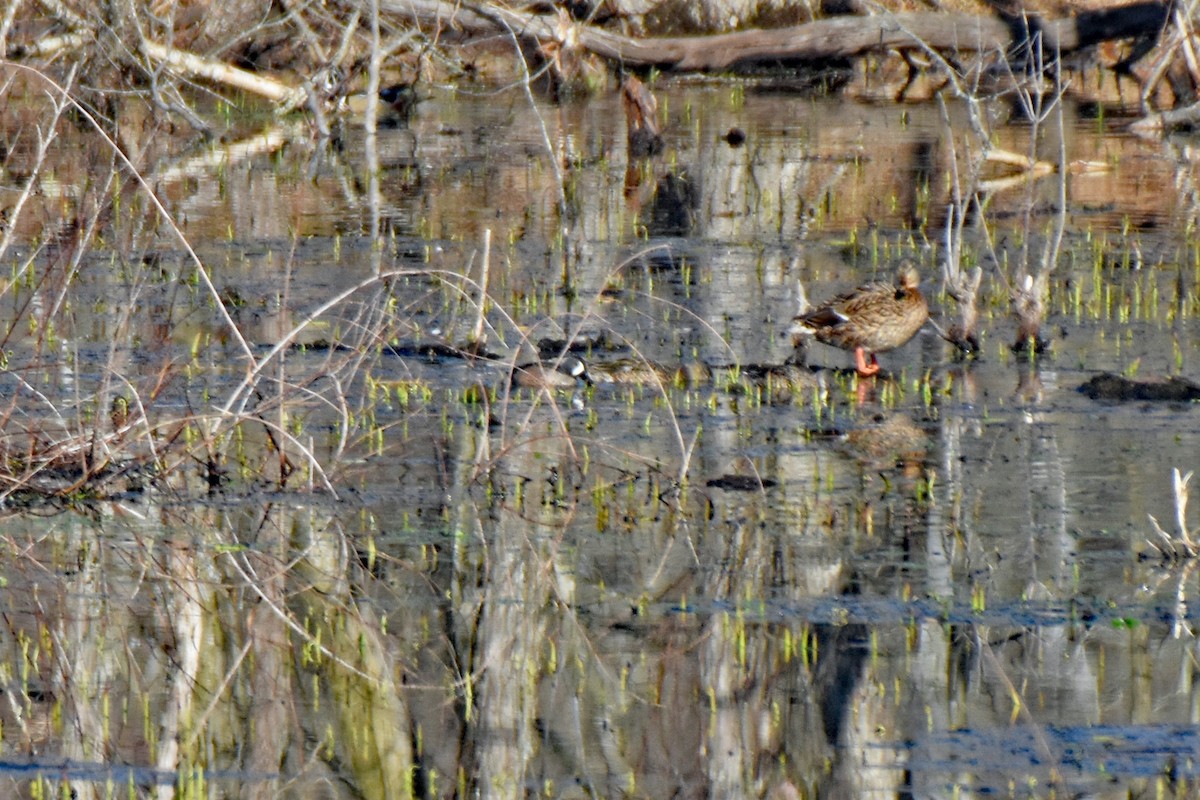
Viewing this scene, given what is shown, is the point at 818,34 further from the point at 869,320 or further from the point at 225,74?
the point at 869,320

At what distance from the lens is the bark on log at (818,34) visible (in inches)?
877

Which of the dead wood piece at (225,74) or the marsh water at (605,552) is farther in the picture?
the dead wood piece at (225,74)

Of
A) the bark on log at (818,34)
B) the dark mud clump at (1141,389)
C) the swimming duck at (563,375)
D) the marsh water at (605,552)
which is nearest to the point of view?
the marsh water at (605,552)

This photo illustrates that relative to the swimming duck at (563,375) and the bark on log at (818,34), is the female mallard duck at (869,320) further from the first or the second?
the bark on log at (818,34)

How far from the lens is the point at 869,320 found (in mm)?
9234

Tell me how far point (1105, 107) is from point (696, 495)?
57.1ft

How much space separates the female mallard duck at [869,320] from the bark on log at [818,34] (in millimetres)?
12732

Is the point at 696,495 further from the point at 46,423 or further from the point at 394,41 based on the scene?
Result: the point at 394,41

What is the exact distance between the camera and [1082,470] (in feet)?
24.4

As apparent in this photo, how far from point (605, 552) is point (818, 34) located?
17916 millimetres

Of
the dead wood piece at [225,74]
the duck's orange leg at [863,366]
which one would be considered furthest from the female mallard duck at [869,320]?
the dead wood piece at [225,74]

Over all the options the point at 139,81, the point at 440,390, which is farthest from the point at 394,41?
the point at 440,390

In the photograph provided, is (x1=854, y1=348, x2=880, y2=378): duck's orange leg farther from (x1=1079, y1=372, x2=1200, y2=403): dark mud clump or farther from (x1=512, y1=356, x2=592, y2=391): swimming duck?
(x1=512, y1=356, x2=592, y2=391): swimming duck

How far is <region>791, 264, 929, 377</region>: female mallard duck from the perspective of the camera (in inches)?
364
